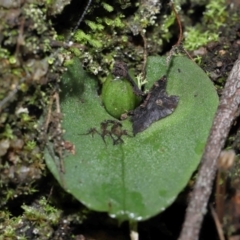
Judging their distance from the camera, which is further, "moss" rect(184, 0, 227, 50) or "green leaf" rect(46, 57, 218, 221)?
"moss" rect(184, 0, 227, 50)

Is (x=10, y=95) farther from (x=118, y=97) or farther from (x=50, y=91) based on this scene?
(x=118, y=97)

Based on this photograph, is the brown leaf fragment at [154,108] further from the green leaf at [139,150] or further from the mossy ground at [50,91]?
the mossy ground at [50,91]

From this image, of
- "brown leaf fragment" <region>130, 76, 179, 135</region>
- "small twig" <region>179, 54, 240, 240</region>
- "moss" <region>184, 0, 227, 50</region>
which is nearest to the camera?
"small twig" <region>179, 54, 240, 240</region>

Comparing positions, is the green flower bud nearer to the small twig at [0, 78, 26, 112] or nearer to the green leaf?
the green leaf

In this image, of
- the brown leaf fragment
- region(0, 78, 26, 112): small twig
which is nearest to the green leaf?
the brown leaf fragment

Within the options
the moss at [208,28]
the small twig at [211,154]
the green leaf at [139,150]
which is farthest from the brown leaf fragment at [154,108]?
the moss at [208,28]

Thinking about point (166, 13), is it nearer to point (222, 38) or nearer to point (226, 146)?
point (222, 38)

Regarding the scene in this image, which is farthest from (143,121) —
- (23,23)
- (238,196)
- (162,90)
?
(23,23)

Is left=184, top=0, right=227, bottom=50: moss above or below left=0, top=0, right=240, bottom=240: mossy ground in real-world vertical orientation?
above
